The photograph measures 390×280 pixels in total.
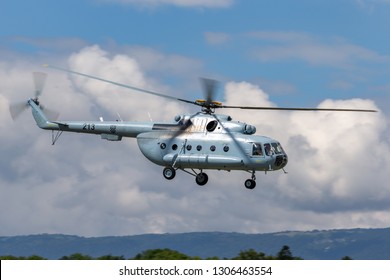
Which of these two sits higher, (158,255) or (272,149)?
(158,255)

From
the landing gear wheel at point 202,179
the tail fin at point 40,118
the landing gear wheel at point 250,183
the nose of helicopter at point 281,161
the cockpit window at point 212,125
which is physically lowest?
the landing gear wheel at point 250,183

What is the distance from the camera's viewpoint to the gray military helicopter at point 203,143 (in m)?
78.4

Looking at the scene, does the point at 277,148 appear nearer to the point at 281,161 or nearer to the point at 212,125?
the point at 281,161

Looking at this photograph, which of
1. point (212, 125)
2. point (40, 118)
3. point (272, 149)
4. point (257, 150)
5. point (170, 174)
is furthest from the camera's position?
point (40, 118)

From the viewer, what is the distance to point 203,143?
7988 cm

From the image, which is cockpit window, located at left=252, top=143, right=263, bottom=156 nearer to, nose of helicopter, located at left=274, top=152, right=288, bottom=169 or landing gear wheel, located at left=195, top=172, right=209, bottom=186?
nose of helicopter, located at left=274, top=152, right=288, bottom=169

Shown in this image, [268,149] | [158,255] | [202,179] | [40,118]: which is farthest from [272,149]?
[158,255]

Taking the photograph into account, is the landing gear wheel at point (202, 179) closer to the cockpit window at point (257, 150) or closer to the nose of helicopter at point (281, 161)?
the cockpit window at point (257, 150)

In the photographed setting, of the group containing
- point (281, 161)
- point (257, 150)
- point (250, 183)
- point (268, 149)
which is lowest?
point (250, 183)

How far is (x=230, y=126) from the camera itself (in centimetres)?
7950

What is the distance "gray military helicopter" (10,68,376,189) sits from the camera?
78.4m

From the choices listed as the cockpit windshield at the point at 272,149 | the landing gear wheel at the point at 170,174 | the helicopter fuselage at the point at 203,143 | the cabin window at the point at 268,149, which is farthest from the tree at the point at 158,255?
the cabin window at the point at 268,149
